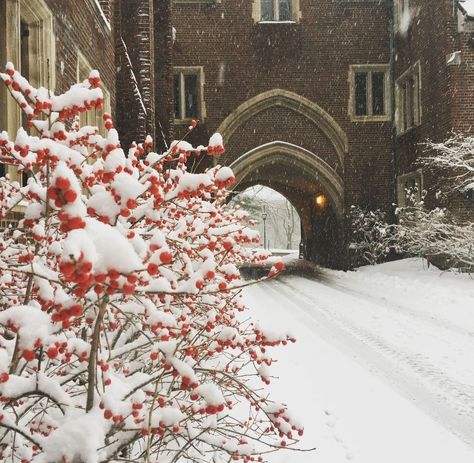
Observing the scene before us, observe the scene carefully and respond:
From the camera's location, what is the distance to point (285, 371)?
6180 millimetres

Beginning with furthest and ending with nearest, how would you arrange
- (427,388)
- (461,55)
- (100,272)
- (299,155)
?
(299,155)
(461,55)
(427,388)
(100,272)

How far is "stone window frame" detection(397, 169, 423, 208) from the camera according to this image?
1714 centimetres

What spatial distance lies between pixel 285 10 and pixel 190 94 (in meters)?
4.52

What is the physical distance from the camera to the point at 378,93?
1953cm

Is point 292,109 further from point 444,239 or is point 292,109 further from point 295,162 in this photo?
point 444,239

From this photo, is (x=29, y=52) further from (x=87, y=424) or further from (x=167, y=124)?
(x=167, y=124)

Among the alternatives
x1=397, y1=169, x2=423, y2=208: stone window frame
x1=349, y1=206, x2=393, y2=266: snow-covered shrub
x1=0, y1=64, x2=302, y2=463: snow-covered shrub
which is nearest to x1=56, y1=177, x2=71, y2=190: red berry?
x1=0, y1=64, x2=302, y2=463: snow-covered shrub

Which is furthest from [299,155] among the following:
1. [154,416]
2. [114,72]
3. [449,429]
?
[154,416]

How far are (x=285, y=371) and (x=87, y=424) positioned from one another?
4566 millimetres

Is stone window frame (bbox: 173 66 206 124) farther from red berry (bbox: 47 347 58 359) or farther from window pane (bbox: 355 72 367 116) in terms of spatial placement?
red berry (bbox: 47 347 58 359)

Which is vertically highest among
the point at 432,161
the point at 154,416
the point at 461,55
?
the point at 461,55

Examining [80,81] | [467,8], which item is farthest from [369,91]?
[80,81]

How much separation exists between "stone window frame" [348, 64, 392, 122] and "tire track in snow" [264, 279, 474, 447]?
11.1m

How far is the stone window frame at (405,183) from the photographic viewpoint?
17141 millimetres
